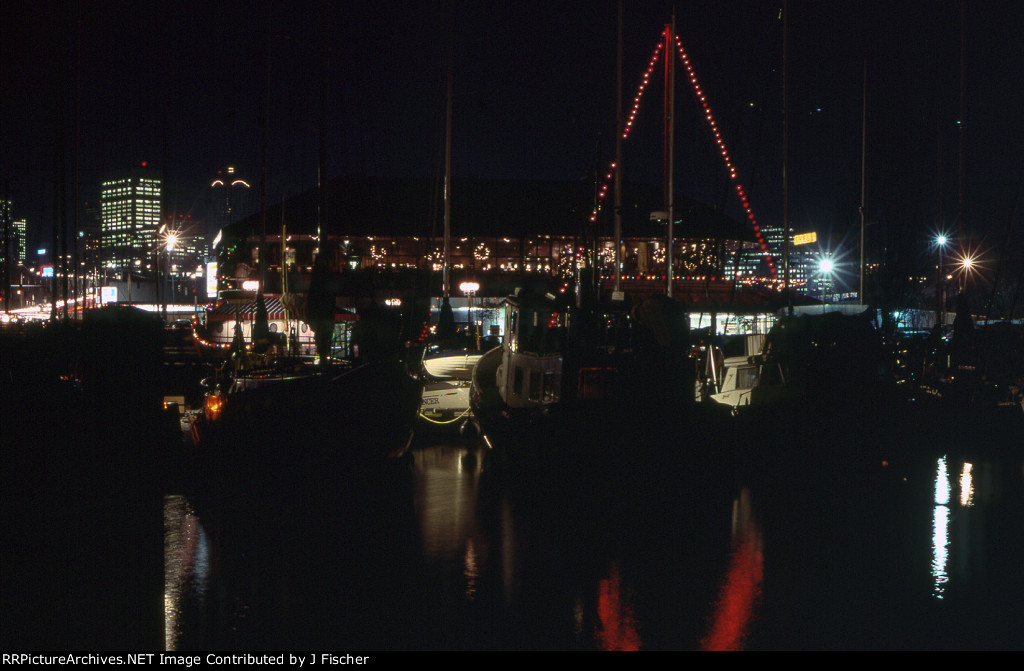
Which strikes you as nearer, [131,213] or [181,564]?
[181,564]

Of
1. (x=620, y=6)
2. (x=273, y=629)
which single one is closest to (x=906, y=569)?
(x=273, y=629)

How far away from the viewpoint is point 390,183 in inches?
2061

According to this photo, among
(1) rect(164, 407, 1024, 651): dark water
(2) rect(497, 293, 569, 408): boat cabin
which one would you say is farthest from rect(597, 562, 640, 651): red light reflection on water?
(2) rect(497, 293, 569, 408): boat cabin

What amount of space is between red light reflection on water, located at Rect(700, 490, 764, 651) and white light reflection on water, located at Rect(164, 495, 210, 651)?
338 centimetres

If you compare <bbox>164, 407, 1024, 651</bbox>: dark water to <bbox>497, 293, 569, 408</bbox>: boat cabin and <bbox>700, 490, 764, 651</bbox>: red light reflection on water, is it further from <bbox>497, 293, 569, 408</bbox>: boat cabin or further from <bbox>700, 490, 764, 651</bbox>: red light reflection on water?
<bbox>497, 293, 569, 408</bbox>: boat cabin

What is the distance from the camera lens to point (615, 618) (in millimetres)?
5918

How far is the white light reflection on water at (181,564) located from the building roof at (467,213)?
35.8 metres

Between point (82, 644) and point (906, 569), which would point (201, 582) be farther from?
point (906, 569)

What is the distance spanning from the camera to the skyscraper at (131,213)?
74438 millimetres

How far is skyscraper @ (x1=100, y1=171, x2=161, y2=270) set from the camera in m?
74.4

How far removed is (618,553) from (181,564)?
372 cm

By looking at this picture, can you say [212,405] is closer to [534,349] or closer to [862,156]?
[534,349]

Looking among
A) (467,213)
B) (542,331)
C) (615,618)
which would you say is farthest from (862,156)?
(615,618)

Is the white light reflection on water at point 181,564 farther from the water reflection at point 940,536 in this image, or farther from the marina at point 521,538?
the water reflection at point 940,536
